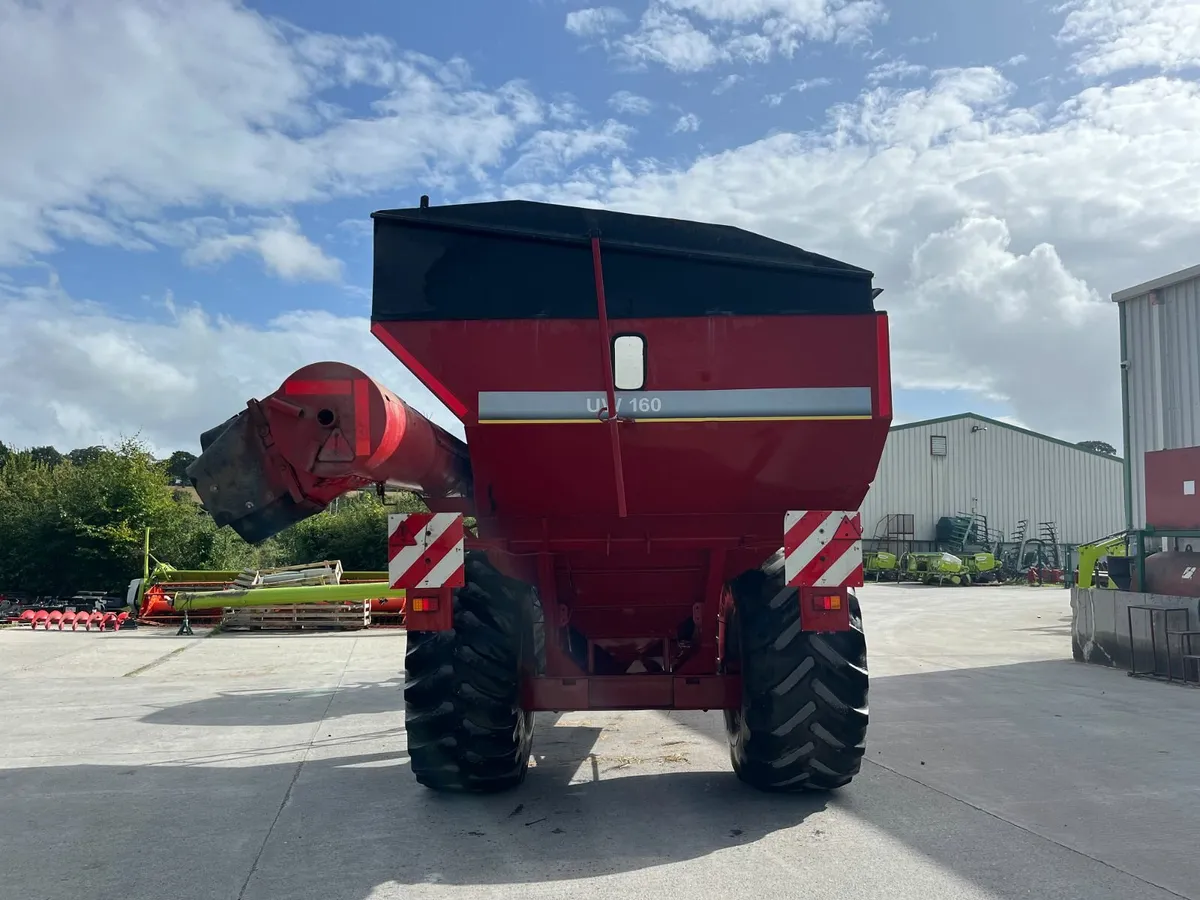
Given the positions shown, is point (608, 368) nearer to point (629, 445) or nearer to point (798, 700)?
point (629, 445)

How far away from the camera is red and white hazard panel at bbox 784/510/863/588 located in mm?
5457

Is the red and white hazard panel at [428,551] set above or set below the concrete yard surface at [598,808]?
above

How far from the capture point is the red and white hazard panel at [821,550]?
5.46 m

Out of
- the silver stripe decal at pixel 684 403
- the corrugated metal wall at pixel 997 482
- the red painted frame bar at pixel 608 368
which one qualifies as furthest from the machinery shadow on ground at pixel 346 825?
the corrugated metal wall at pixel 997 482

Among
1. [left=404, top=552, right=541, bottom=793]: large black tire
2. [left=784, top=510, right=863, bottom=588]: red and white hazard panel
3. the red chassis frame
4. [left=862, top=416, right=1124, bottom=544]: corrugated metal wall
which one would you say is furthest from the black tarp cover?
[left=862, top=416, right=1124, bottom=544]: corrugated metal wall

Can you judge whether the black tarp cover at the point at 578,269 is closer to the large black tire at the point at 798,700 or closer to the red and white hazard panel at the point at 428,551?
the red and white hazard panel at the point at 428,551

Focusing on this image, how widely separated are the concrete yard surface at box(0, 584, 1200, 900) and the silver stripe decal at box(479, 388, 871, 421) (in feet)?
7.80

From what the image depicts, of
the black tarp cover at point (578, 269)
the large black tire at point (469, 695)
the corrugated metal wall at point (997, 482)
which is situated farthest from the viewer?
the corrugated metal wall at point (997, 482)

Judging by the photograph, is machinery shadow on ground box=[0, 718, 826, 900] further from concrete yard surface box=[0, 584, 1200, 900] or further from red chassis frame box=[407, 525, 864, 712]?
red chassis frame box=[407, 525, 864, 712]

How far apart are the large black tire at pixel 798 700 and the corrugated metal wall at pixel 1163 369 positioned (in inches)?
438

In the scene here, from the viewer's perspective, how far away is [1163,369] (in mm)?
14406

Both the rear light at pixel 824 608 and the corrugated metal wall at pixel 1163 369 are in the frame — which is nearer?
the rear light at pixel 824 608

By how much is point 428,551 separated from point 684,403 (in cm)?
179

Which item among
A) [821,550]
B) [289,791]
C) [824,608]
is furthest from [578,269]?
[289,791]
